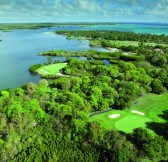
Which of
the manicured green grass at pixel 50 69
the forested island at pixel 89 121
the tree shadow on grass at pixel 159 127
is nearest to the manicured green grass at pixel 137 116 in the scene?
the forested island at pixel 89 121

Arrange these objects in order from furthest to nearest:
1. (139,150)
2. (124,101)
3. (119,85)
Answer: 1. (119,85)
2. (124,101)
3. (139,150)

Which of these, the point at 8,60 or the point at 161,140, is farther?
the point at 8,60

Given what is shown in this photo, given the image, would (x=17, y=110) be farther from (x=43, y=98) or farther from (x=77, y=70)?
(x=77, y=70)

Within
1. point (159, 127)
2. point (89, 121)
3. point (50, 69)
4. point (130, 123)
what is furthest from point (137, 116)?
point (50, 69)

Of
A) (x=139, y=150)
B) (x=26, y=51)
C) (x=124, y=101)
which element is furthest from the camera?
(x=26, y=51)

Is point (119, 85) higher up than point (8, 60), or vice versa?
point (119, 85)

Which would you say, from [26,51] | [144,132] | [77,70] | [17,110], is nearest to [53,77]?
[77,70]

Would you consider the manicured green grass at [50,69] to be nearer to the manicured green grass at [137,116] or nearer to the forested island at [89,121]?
the forested island at [89,121]
